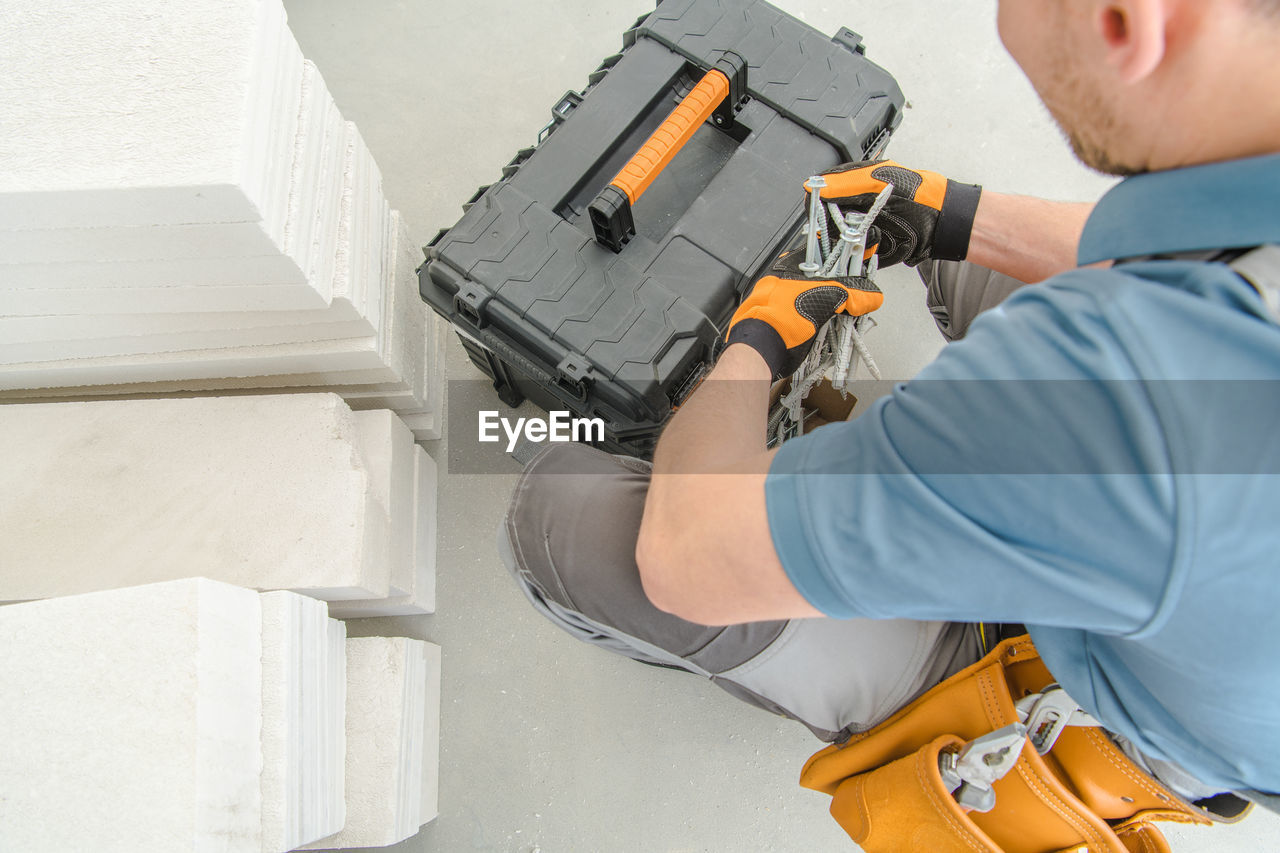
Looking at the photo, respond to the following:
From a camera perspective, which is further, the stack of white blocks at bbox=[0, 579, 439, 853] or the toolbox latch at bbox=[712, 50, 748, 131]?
the toolbox latch at bbox=[712, 50, 748, 131]

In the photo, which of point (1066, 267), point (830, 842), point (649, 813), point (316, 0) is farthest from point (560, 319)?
point (316, 0)

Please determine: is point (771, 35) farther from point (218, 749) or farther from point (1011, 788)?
point (218, 749)

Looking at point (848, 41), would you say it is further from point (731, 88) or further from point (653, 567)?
point (653, 567)

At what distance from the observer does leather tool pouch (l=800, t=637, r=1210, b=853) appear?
2.77ft

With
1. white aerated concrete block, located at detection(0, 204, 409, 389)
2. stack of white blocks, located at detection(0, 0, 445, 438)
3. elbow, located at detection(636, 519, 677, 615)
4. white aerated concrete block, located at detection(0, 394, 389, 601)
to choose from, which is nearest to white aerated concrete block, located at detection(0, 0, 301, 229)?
stack of white blocks, located at detection(0, 0, 445, 438)

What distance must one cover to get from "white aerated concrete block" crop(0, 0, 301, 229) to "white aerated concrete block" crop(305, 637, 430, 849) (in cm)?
68

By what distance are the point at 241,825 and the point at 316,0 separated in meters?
1.68

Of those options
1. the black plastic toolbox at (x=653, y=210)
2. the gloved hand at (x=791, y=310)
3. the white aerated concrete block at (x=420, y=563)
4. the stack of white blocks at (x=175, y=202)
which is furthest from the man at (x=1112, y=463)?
the white aerated concrete block at (x=420, y=563)

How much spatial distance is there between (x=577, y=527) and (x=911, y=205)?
2.13 feet

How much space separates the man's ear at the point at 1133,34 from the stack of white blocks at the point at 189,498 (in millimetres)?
997

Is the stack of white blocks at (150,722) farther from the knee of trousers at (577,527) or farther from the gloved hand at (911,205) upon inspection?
the gloved hand at (911,205)

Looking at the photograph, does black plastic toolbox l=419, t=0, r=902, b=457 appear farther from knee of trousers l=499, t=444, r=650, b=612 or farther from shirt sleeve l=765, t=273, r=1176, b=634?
shirt sleeve l=765, t=273, r=1176, b=634

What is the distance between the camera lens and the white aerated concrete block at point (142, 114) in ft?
2.85

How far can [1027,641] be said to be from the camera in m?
0.89
